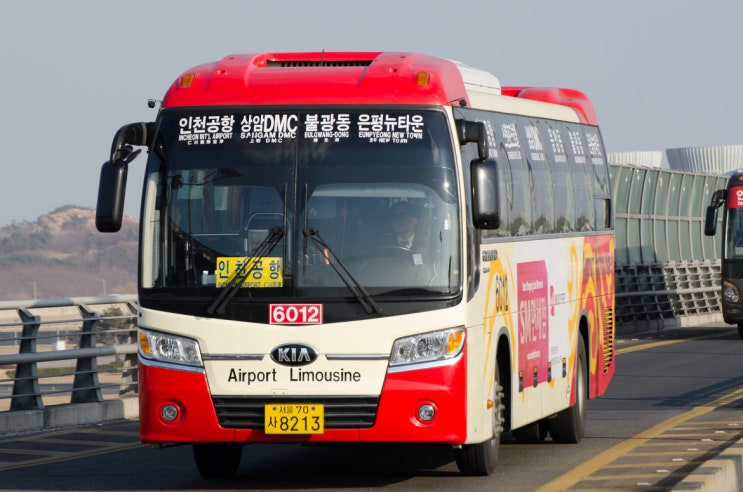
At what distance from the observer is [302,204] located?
10.5 metres

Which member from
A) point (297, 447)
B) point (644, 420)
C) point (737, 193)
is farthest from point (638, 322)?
point (297, 447)

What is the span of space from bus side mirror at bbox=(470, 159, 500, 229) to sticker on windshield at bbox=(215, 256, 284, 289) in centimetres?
126

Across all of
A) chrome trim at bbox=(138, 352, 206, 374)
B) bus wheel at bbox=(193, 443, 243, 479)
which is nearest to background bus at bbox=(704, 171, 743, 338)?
bus wheel at bbox=(193, 443, 243, 479)

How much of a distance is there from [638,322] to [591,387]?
2219 cm

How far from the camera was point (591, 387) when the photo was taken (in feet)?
50.1

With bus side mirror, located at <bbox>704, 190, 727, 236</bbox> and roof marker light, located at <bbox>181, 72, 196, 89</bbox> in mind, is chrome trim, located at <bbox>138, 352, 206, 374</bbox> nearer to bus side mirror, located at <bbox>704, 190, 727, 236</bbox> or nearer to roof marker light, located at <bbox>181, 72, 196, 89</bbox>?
roof marker light, located at <bbox>181, 72, 196, 89</bbox>

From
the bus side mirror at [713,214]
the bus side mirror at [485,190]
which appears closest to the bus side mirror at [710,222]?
the bus side mirror at [713,214]

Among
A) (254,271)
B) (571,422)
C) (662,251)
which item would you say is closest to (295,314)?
(254,271)

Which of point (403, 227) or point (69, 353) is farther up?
point (403, 227)

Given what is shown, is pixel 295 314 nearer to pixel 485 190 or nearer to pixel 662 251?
pixel 485 190

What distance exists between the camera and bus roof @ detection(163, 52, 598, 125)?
35.4ft

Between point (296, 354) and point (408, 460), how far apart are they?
2.76 meters

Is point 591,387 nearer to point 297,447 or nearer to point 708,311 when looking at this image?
point 297,447

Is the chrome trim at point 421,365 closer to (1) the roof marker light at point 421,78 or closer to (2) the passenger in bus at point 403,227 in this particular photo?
(2) the passenger in bus at point 403,227
